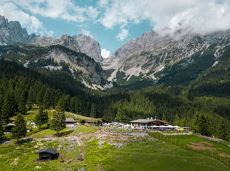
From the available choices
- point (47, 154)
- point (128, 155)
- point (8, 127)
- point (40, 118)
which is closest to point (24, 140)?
point (8, 127)

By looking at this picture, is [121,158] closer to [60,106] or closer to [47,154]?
[47,154]

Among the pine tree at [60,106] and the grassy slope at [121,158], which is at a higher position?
the pine tree at [60,106]

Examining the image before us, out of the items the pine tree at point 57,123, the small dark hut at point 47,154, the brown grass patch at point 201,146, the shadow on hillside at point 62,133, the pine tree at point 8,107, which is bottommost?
the small dark hut at point 47,154

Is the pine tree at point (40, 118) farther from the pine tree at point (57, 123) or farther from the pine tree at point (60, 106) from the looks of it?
the pine tree at point (57, 123)

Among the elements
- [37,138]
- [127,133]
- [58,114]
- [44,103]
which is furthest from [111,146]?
[44,103]

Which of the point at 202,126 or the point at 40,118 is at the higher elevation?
the point at 202,126

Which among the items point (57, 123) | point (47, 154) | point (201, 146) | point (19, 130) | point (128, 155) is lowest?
point (47, 154)

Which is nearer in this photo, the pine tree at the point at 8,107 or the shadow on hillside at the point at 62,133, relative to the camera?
the shadow on hillside at the point at 62,133

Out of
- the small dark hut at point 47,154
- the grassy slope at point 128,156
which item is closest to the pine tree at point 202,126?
the grassy slope at point 128,156

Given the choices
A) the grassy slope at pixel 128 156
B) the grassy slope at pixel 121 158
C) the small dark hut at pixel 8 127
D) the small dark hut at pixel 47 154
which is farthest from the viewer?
the small dark hut at pixel 8 127
